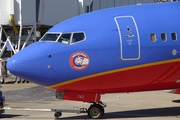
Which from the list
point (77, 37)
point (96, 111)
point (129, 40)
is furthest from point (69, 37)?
point (96, 111)

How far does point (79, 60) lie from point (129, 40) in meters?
1.89

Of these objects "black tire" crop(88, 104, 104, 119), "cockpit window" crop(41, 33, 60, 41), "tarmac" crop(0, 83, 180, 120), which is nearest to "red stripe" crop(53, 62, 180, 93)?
"black tire" crop(88, 104, 104, 119)

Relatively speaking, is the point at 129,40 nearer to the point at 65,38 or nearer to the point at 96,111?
the point at 65,38

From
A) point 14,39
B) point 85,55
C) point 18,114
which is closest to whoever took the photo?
point 85,55

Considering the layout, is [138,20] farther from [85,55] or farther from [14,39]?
[14,39]

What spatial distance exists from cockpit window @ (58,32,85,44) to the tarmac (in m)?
2.80

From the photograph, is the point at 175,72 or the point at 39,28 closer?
the point at 175,72

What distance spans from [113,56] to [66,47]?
1.67 meters

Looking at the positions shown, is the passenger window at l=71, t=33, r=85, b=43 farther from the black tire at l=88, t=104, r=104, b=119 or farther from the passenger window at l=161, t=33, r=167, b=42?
the passenger window at l=161, t=33, r=167, b=42

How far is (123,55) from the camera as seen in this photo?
1645 centimetres

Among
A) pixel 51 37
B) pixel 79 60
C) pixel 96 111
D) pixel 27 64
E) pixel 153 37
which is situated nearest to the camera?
pixel 27 64

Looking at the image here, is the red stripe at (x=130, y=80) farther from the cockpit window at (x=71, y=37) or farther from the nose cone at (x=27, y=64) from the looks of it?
the cockpit window at (x=71, y=37)

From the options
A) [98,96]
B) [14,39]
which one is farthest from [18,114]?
[14,39]

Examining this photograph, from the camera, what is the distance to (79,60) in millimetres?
16406
